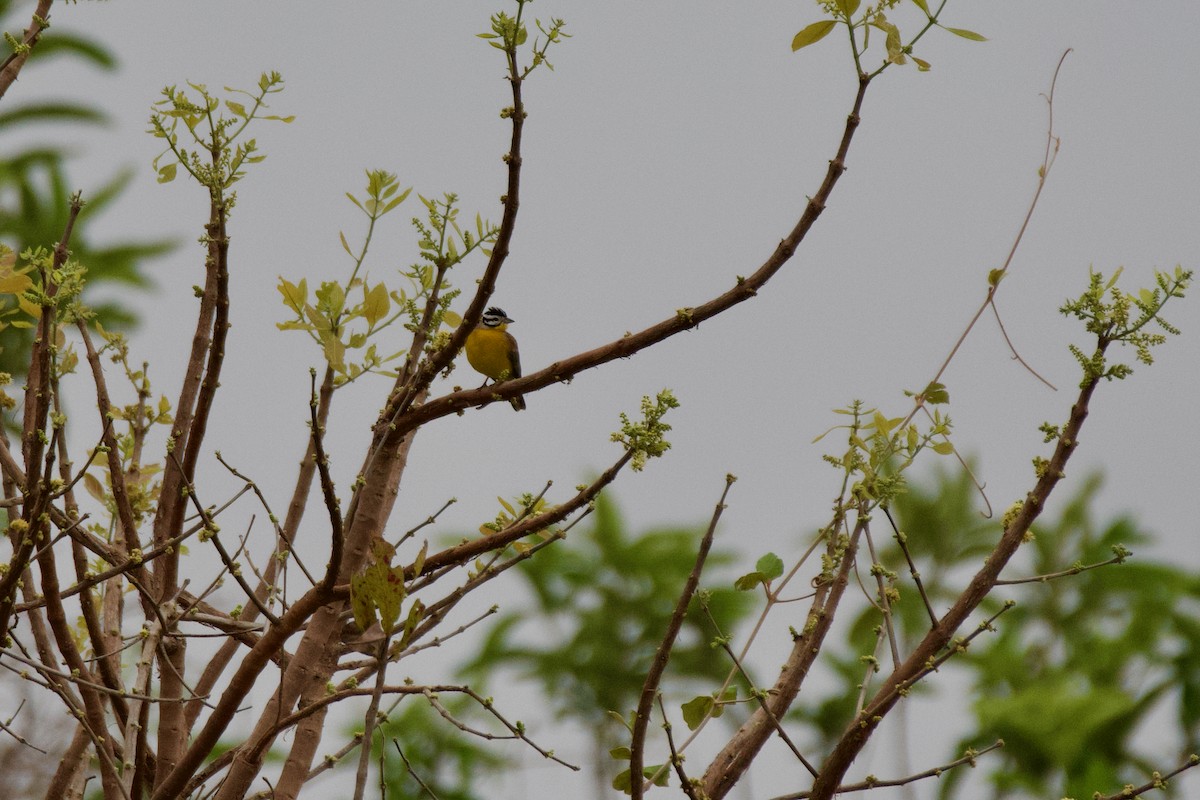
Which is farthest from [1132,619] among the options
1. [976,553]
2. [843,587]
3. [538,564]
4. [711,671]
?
[843,587]

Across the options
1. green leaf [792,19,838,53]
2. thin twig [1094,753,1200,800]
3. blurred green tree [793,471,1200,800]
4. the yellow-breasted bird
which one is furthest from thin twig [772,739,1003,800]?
blurred green tree [793,471,1200,800]

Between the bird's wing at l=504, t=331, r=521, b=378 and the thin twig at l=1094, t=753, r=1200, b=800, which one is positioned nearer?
the thin twig at l=1094, t=753, r=1200, b=800

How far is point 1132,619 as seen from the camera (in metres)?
24.2

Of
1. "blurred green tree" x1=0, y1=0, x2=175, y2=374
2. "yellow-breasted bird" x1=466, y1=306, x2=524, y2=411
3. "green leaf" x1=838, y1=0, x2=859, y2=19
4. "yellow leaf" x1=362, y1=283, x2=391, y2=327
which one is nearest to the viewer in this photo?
"green leaf" x1=838, y1=0, x2=859, y2=19

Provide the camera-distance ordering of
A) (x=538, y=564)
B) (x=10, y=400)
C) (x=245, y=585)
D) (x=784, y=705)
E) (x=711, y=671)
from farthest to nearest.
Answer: (x=538, y=564), (x=711, y=671), (x=10, y=400), (x=784, y=705), (x=245, y=585)

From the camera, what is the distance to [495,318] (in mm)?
6074

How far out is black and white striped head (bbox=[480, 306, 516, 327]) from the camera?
6.00 meters

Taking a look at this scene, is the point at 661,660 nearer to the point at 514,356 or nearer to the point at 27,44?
the point at 27,44

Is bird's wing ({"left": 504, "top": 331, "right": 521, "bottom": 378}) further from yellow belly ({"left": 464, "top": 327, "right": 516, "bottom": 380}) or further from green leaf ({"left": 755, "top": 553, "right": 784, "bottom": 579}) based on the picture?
green leaf ({"left": 755, "top": 553, "right": 784, "bottom": 579})

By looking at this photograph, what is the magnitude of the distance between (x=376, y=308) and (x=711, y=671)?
17.6m

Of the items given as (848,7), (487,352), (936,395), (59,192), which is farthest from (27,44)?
(59,192)

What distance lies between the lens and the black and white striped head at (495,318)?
→ 6000 mm

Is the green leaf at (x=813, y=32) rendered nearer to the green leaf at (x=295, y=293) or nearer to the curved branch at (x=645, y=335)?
the curved branch at (x=645, y=335)

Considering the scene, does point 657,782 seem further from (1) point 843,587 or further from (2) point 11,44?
(2) point 11,44
